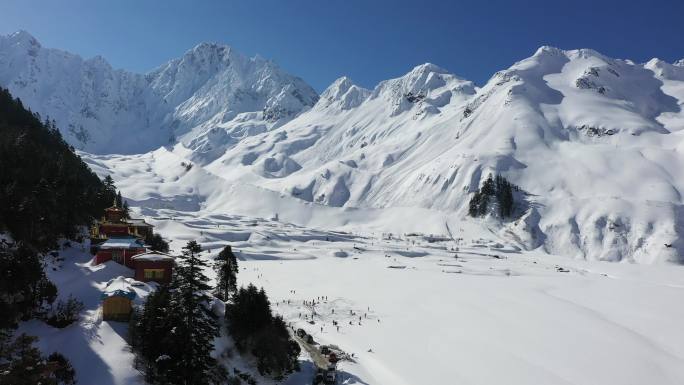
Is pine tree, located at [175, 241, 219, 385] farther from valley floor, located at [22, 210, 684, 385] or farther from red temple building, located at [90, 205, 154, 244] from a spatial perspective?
red temple building, located at [90, 205, 154, 244]

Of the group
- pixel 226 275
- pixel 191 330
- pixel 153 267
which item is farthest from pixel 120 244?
pixel 191 330

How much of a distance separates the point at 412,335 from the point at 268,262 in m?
70.3

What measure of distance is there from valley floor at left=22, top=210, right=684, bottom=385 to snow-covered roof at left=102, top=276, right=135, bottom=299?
6.14ft

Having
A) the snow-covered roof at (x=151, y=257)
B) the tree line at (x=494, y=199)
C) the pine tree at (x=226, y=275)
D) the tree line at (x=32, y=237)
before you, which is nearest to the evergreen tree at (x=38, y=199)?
the tree line at (x=32, y=237)

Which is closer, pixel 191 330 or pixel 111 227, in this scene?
pixel 191 330

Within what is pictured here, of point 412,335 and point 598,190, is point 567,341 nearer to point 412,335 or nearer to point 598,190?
point 412,335

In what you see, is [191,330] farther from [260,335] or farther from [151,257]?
[151,257]

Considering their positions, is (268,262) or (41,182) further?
(268,262)

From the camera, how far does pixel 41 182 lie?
5591 cm

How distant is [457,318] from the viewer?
2507 inches

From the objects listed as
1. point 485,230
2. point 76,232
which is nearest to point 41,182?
point 76,232

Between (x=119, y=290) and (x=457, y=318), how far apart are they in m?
41.6

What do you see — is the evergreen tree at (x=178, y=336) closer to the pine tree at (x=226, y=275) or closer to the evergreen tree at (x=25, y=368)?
the evergreen tree at (x=25, y=368)

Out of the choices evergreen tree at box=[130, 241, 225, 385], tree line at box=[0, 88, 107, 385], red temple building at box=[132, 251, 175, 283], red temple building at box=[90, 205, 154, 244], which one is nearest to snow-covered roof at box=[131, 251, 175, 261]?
red temple building at box=[132, 251, 175, 283]
